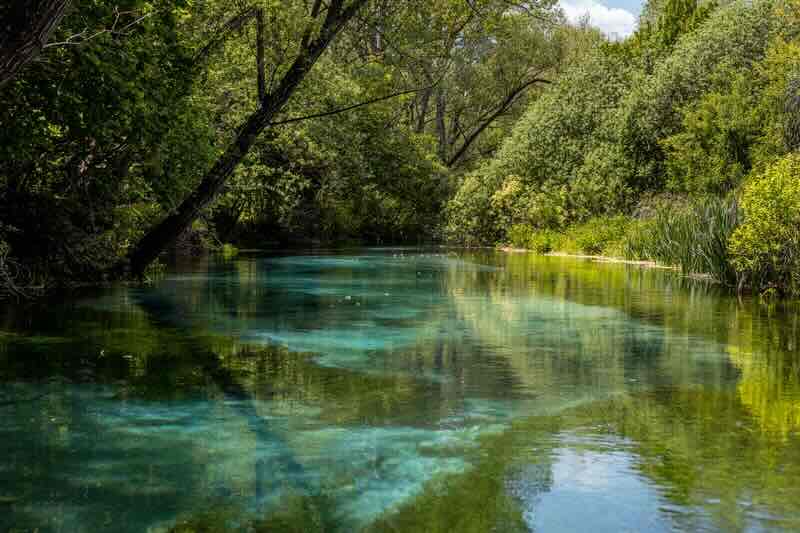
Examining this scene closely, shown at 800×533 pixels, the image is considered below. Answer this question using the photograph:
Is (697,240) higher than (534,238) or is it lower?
lower

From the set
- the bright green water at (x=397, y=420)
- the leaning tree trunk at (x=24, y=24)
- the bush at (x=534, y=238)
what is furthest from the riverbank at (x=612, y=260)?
the leaning tree trunk at (x=24, y=24)

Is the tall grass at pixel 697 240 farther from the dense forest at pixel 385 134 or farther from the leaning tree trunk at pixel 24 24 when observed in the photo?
the leaning tree trunk at pixel 24 24

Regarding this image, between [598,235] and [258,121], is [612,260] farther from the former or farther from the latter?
[258,121]

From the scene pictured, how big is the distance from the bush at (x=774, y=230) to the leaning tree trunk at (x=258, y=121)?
6.21m

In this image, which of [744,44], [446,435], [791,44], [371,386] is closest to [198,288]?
[371,386]

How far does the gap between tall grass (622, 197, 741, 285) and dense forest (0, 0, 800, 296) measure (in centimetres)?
6

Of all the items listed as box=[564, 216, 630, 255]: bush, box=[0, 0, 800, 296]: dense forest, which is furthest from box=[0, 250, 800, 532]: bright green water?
box=[564, 216, 630, 255]: bush

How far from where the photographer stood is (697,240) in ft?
54.5

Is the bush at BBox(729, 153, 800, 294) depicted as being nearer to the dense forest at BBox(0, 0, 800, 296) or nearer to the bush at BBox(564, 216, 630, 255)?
the dense forest at BBox(0, 0, 800, 296)

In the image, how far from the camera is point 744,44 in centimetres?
2602

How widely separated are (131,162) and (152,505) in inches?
443

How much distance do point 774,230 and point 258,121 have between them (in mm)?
7473

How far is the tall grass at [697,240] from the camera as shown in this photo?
587 inches

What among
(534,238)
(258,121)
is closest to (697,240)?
(258,121)
